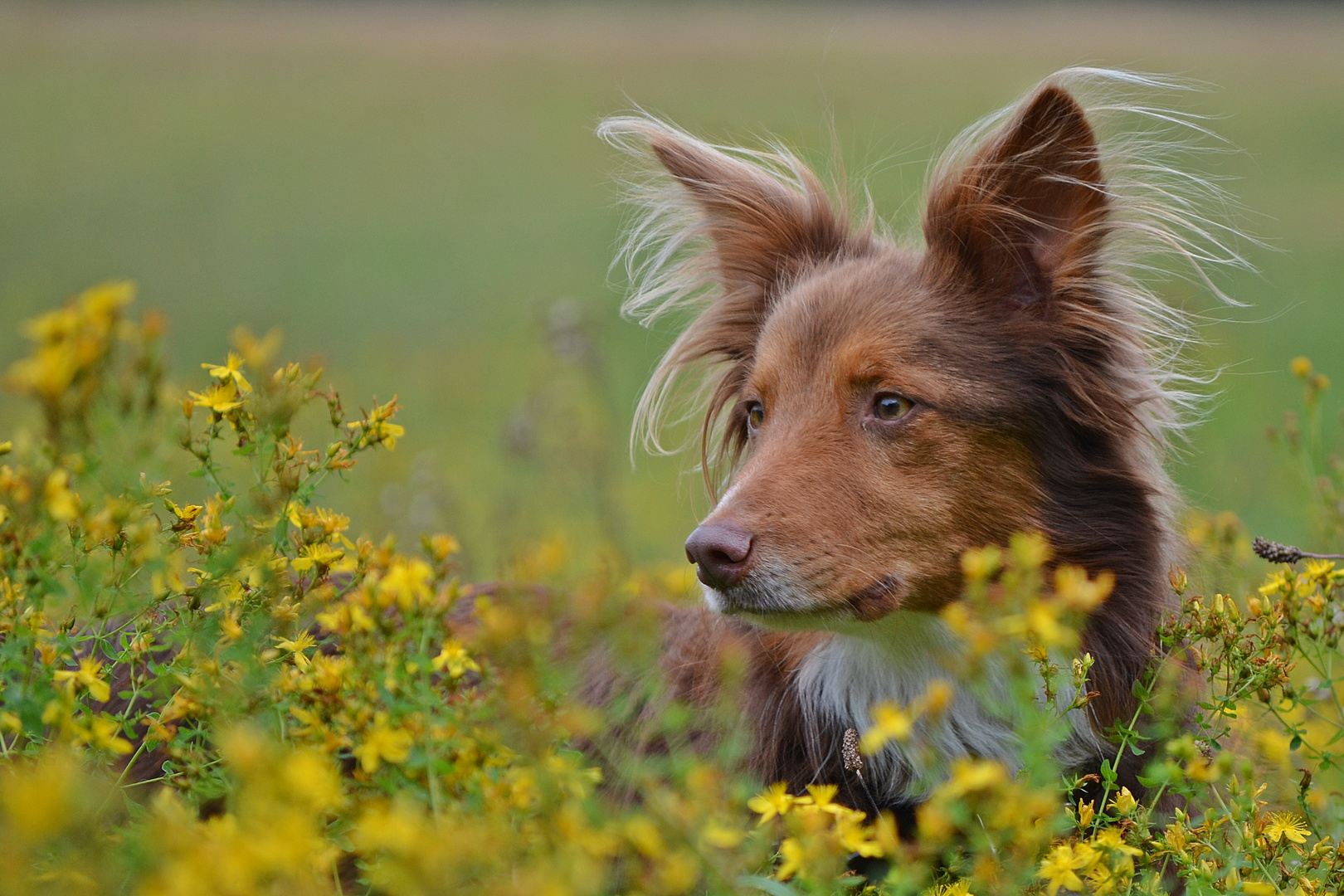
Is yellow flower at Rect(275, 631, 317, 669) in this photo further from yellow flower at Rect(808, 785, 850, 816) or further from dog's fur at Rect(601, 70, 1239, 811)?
dog's fur at Rect(601, 70, 1239, 811)

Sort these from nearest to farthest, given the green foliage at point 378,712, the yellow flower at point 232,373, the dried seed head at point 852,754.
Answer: the green foliage at point 378,712, the yellow flower at point 232,373, the dried seed head at point 852,754

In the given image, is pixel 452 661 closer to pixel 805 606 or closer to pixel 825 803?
pixel 825 803

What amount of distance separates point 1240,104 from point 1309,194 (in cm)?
320

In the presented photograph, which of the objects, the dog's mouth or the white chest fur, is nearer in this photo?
the dog's mouth

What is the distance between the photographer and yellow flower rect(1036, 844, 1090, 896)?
207 cm

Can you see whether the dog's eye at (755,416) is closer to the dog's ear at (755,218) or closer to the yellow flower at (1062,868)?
the dog's ear at (755,218)

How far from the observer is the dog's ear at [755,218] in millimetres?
4562

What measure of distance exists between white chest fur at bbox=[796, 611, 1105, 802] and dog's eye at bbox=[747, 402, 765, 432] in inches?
31.1

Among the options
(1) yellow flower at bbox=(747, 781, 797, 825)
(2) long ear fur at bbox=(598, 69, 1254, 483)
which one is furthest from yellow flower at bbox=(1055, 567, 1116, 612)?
(2) long ear fur at bbox=(598, 69, 1254, 483)

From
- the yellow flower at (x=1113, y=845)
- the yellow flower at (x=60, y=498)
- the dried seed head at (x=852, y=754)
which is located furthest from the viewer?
the dried seed head at (x=852, y=754)

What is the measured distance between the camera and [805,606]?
11.0ft

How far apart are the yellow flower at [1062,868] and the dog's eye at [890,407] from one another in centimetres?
174

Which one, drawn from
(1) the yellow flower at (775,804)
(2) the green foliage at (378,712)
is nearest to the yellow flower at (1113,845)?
(2) the green foliage at (378,712)

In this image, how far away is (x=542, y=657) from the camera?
→ 212 cm
